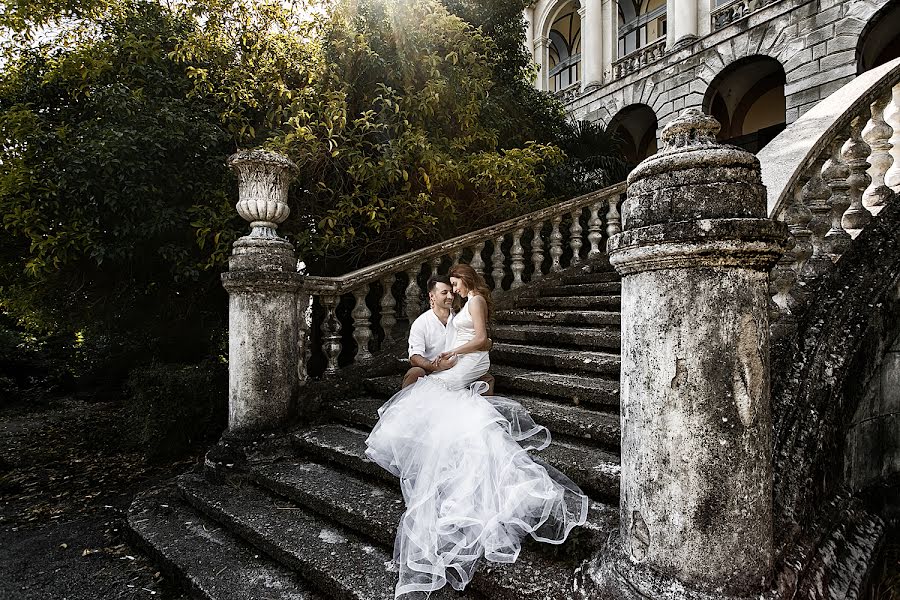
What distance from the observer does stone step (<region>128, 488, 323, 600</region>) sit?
2595 millimetres

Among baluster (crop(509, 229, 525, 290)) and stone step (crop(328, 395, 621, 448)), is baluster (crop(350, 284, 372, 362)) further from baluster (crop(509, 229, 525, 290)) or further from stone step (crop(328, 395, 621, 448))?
baluster (crop(509, 229, 525, 290))

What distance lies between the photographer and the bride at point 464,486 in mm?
2211

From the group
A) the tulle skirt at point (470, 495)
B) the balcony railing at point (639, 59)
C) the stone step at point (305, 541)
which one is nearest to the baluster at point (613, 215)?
the tulle skirt at point (470, 495)

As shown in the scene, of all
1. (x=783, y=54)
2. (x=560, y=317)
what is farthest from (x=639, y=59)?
(x=560, y=317)

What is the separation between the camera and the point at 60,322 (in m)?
7.25

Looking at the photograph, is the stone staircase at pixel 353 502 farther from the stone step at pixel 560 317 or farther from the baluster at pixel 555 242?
the baluster at pixel 555 242

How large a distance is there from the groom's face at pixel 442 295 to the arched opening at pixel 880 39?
10.2 metres

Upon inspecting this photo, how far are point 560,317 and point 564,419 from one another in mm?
1948

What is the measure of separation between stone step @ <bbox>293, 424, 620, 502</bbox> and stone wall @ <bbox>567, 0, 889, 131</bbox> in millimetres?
10364

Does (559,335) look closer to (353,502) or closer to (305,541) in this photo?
(353,502)

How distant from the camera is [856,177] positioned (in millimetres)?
2801

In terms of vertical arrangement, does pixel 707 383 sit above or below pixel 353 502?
above

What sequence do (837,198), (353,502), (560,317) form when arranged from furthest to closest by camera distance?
1. (560,317)
2. (353,502)
3. (837,198)

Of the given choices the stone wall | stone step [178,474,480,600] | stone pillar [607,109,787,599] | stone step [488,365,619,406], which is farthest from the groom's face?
the stone wall
